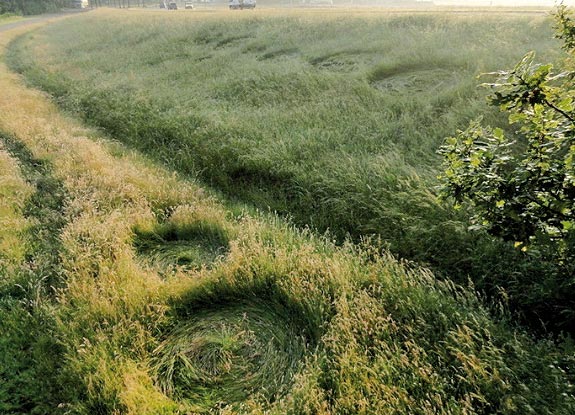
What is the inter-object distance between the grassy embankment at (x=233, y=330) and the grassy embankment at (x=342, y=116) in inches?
31.2

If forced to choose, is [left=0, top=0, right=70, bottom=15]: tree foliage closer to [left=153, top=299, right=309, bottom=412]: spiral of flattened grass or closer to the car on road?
the car on road

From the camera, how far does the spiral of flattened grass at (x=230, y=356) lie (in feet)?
13.4

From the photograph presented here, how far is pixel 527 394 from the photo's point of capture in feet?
11.0

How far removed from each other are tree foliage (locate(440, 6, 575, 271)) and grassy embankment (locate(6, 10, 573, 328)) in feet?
7.05

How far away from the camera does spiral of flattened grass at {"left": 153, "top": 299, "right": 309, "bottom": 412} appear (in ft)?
13.4

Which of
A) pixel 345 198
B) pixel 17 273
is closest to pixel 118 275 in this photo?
pixel 17 273

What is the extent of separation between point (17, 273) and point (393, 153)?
6453 millimetres

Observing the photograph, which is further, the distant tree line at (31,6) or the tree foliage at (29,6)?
the distant tree line at (31,6)

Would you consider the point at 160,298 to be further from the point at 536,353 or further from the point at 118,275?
the point at 536,353

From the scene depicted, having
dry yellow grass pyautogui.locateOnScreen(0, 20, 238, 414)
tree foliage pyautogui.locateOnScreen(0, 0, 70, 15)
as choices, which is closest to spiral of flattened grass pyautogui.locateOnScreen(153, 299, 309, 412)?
dry yellow grass pyautogui.locateOnScreen(0, 20, 238, 414)

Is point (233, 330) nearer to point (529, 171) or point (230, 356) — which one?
point (230, 356)

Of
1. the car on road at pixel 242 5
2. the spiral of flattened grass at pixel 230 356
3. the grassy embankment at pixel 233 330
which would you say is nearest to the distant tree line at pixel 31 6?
the car on road at pixel 242 5

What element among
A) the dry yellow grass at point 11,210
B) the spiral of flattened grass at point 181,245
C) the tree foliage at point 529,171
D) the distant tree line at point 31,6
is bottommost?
the distant tree line at point 31,6

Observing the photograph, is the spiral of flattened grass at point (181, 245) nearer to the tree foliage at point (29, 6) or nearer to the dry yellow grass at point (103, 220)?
the dry yellow grass at point (103, 220)
